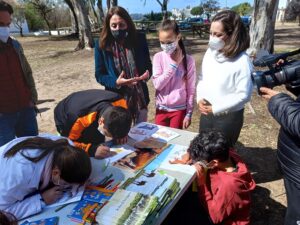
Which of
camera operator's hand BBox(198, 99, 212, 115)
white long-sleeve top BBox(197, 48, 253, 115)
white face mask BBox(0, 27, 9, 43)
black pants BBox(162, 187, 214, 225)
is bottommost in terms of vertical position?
black pants BBox(162, 187, 214, 225)

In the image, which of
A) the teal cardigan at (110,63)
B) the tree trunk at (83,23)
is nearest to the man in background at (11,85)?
the teal cardigan at (110,63)

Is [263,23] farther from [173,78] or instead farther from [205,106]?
[205,106]

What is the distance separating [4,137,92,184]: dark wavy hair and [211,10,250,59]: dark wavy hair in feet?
3.96

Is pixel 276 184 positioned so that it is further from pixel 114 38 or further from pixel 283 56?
pixel 114 38

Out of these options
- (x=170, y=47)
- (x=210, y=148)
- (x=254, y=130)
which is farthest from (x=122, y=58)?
(x=254, y=130)

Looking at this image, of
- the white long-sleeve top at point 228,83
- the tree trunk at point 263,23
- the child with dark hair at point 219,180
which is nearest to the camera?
the child with dark hair at point 219,180

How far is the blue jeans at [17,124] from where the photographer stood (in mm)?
2381

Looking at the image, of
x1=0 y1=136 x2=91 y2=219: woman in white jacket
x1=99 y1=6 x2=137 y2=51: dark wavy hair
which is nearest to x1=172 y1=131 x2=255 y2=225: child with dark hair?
x1=0 y1=136 x2=91 y2=219: woman in white jacket

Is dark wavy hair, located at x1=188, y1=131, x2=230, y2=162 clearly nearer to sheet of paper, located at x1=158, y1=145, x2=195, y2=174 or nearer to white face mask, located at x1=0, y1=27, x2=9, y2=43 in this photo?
sheet of paper, located at x1=158, y1=145, x2=195, y2=174

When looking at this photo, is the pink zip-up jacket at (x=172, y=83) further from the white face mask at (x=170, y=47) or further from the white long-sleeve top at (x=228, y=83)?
the white long-sleeve top at (x=228, y=83)

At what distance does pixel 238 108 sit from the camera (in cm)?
216

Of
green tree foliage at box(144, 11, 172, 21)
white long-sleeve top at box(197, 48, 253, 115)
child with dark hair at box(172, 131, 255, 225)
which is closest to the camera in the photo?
child with dark hair at box(172, 131, 255, 225)

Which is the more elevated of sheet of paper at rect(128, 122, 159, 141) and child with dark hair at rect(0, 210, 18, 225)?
child with dark hair at rect(0, 210, 18, 225)

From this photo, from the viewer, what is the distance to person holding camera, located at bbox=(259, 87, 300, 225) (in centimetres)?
134
